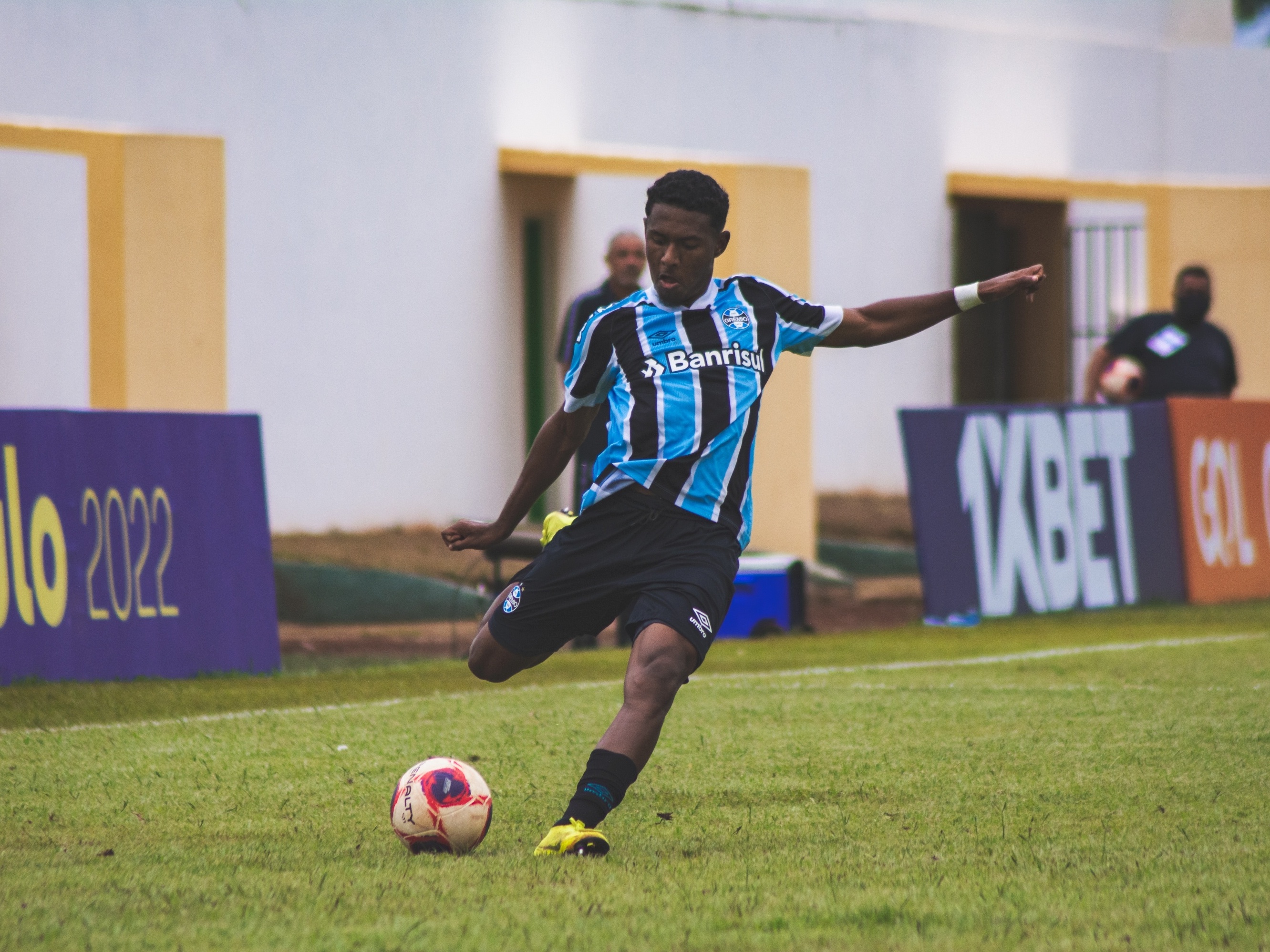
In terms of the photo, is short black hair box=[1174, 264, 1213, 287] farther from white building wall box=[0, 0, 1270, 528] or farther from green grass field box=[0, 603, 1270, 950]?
white building wall box=[0, 0, 1270, 528]

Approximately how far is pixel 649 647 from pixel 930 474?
25.5 feet

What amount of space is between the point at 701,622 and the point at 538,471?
32.5 inches

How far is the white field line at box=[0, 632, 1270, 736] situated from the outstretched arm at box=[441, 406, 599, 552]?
117 inches

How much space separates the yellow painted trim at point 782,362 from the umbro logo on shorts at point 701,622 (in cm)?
1056

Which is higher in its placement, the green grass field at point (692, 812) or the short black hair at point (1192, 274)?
the short black hair at point (1192, 274)

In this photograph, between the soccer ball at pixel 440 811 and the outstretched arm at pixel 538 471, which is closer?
the soccer ball at pixel 440 811

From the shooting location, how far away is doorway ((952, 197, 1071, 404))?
22.3 metres

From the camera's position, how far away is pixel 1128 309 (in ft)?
72.3

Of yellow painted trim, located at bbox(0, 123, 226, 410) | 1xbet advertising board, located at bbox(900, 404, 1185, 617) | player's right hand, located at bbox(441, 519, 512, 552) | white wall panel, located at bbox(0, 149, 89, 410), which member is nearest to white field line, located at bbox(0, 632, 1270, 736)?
1xbet advertising board, located at bbox(900, 404, 1185, 617)

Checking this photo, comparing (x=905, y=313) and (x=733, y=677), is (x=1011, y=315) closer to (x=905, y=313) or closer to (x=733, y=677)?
(x=733, y=677)

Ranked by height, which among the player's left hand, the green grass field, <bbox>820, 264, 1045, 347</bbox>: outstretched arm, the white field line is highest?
the player's left hand

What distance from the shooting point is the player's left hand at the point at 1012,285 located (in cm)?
586

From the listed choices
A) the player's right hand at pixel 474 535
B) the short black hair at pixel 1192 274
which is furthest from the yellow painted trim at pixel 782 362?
the player's right hand at pixel 474 535

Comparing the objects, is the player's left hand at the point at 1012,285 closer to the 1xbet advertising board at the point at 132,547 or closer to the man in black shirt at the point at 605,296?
the man in black shirt at the point at 605,296
